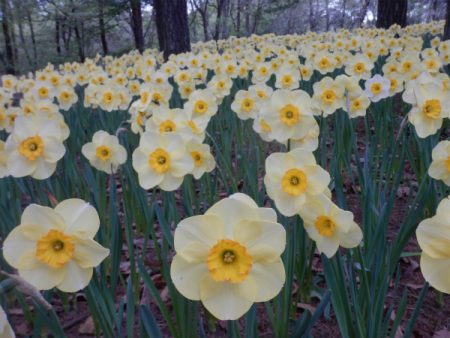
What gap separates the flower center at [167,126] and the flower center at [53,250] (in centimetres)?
95

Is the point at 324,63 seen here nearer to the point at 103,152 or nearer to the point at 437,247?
the point at 103,152

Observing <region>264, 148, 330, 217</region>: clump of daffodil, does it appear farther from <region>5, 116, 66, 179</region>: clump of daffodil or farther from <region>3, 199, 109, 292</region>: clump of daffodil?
<region>5, 116, 66, 179</region>: clump of daffodil

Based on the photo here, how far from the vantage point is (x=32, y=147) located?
1.86 metres

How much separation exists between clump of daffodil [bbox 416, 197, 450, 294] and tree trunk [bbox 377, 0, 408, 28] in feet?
31.4

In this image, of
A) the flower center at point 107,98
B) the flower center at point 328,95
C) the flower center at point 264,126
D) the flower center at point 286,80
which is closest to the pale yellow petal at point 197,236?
the flower center at point 264,126

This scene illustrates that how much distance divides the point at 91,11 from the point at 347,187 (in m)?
12.8

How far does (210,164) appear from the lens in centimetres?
193

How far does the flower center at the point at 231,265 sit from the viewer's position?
92 centimetres

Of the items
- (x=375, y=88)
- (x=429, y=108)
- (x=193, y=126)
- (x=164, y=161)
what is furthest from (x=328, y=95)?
(x=164, y=161)

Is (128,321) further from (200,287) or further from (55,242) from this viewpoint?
(200,287)

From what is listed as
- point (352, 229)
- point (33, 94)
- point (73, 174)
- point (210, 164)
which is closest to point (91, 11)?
point (33, 94)

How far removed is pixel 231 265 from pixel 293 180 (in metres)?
0.43

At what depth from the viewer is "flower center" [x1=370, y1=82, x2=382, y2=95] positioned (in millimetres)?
2814

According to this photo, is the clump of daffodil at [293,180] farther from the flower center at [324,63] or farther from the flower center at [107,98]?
the flower center at [324,63]
